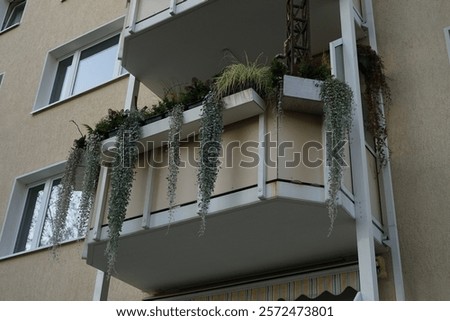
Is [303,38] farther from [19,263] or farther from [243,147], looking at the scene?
[19,263]

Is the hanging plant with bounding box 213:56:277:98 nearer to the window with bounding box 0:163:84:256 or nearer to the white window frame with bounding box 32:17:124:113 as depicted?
the window with bounding box 0:163:84:256

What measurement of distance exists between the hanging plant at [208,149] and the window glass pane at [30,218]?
5.36m

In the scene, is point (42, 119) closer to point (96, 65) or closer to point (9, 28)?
point (96, 65)

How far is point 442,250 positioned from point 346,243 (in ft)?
3.35

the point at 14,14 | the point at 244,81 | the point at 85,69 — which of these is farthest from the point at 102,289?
the point at 14,14

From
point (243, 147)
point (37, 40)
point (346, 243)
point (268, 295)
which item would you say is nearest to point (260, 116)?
point (243, 147)

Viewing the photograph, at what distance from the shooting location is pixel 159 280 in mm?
9086

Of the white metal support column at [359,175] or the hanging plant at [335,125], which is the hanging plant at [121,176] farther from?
the white metal support column at [359,175]

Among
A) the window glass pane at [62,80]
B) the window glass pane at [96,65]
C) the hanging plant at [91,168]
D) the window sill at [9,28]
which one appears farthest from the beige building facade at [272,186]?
the window sill at [9,28]

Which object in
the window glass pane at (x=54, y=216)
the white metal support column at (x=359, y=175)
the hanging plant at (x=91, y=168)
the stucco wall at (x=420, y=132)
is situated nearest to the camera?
the white metal support column at (x=359, y=175)

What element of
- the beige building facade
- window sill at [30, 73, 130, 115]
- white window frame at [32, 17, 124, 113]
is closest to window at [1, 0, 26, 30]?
white window frame at [32, 17, 124, 113]

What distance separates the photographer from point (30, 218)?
12203 millimetres

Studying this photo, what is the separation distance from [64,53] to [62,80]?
572mm

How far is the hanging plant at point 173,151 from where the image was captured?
25.0ft
